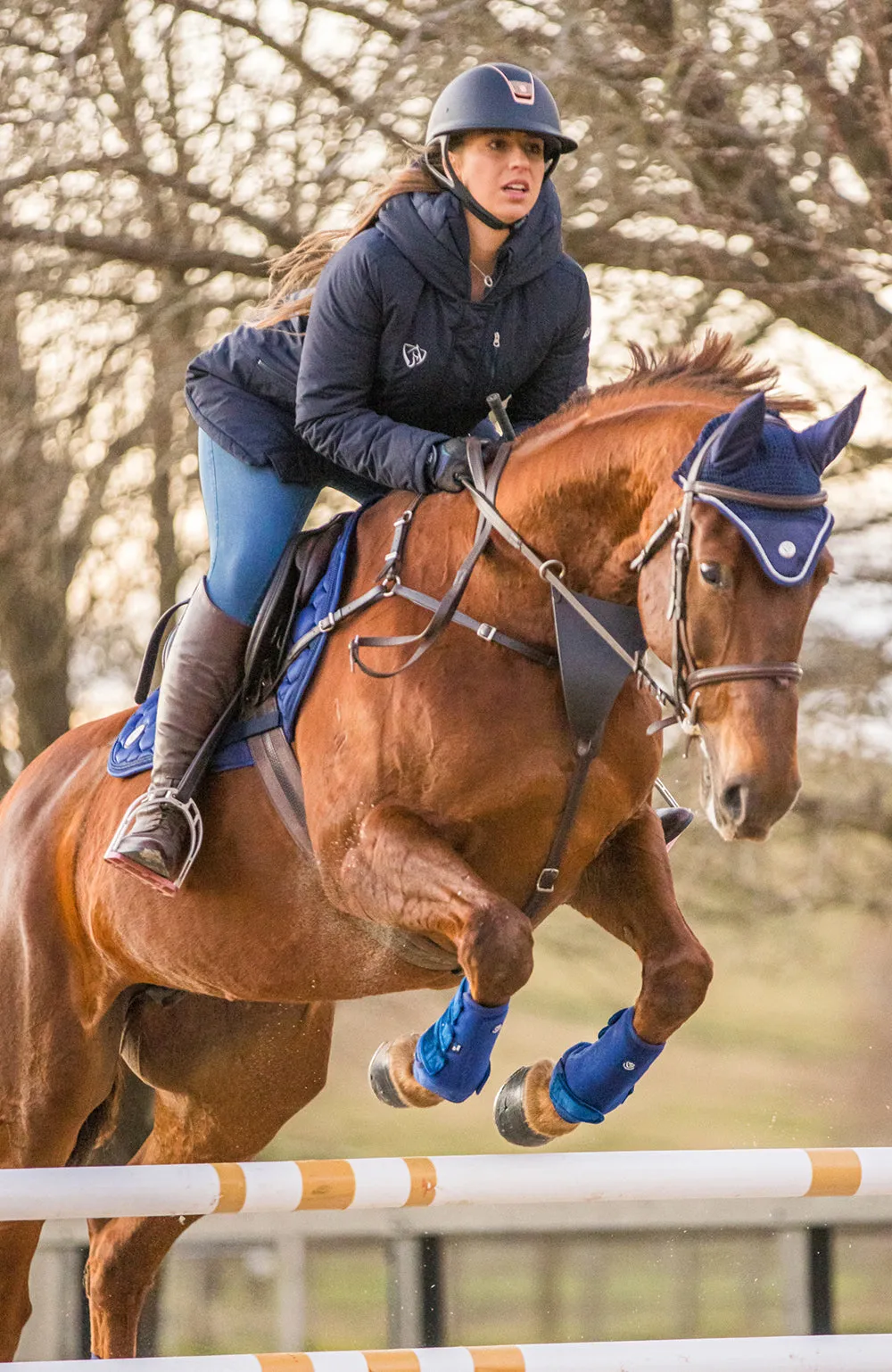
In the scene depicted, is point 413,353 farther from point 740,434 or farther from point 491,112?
point 740,434

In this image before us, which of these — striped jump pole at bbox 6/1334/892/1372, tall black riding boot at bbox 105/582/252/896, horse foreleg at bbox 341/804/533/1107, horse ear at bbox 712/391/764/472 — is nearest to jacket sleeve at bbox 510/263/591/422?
tall black riding boot at bbox 105/582/252/896

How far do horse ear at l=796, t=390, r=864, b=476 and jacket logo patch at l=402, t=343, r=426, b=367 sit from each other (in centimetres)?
90

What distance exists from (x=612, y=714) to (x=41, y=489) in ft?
15.2

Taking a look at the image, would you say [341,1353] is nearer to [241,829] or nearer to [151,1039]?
[241,829]

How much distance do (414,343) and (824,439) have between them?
37.8 inches

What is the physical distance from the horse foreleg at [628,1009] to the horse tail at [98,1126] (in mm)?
1345

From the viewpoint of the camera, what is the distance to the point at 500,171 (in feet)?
11.5

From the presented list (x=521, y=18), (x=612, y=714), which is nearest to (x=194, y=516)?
(x=521, y=18)

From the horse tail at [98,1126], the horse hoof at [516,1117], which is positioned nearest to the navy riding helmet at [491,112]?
the horse hoof at [516,1117]

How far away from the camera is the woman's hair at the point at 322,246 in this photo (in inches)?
144

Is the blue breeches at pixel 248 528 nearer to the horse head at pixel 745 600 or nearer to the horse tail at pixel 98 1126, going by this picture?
the horse head at pixel 745 600

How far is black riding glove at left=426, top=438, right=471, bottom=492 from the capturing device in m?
3.54

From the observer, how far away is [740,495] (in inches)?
116

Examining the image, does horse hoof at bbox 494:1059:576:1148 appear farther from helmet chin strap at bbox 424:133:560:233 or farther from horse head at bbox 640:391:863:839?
helmet chin strap at bbox 424:133:560:233
